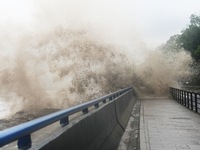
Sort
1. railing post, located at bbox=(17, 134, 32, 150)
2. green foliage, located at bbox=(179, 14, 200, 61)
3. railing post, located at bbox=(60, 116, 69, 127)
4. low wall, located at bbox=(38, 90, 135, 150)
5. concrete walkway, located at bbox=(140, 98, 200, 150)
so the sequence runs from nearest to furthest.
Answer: railing post, located at bbox=(17, 134, 32, 150) → low wall, located at bbox=(38, 90, 135, 150) → railing post, located at bbox=(60, 116, 69, 127) → concrete walkway, located at bbox=(140, 98, 200, 150) → green foliage, located at bbox=(179, 14, 200, 61)

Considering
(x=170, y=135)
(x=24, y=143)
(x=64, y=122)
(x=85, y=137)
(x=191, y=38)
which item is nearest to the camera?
(x=24, y=143)

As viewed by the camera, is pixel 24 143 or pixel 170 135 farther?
pixel 170 135

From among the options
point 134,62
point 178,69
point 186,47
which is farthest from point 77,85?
point 186,47

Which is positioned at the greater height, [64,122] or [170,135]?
[64,122]

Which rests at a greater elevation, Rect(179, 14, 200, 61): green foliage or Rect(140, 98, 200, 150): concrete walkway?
Rect(179, 14, 200, 61): green foliage

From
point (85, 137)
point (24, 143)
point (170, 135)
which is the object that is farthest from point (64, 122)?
point (170, 135)

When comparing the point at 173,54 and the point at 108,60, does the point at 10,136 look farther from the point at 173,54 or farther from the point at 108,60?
the point at 173,54

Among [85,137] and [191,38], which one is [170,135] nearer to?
[85,137]

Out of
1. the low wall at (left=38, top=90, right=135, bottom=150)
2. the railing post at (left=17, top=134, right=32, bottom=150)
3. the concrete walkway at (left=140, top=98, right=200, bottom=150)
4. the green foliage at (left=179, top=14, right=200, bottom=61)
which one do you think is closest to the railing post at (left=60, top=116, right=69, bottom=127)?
the low wall at (left=38, top=90, right=135, bottom=150)

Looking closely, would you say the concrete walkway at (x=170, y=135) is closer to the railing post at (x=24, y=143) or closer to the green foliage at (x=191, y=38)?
the railing post at (x=24, y=143)

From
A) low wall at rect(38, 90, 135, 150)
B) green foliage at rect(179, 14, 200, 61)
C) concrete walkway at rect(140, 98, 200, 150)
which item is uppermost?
green foliage at rect(179, 14, 200, 61)

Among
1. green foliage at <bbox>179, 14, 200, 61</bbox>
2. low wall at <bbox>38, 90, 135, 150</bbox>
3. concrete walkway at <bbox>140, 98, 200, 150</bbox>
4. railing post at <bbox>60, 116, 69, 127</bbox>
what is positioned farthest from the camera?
green foliage at <bbox>179, 14, 200, 61</bbox>

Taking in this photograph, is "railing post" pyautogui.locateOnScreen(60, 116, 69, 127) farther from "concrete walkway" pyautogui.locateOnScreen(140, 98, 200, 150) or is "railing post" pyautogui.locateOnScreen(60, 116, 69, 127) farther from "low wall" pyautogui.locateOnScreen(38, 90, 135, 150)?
"concrete walkway" pyautogui.locateOnScreen(140, 98, 200, 150)

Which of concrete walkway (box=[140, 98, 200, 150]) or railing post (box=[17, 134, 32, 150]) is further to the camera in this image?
concrete walkway (box=[140, 98, 200, 150])
